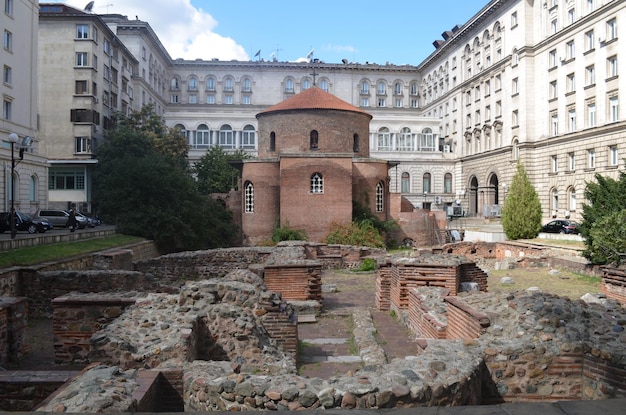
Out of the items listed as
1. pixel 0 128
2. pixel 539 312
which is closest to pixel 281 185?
pixel 0 128

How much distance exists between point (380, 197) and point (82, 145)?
2379cm

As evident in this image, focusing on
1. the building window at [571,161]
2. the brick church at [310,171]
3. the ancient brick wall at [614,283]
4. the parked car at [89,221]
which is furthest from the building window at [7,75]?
the building window at [571,161]

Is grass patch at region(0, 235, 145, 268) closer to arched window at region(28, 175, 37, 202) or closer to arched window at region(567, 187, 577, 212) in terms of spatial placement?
arched window at region(28, 175, 37, 202)

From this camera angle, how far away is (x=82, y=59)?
42156 millimetres

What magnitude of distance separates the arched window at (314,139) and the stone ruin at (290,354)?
2550 cm

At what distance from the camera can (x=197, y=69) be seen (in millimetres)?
72750

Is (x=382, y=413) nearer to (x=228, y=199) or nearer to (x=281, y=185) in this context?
(x=281, y=185)

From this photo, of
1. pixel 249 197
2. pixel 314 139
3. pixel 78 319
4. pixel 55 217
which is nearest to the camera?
pixel 78 319

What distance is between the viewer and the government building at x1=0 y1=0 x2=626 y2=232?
1427 inches

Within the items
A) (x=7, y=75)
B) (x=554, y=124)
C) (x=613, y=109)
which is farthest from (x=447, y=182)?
(x=7, y=75)

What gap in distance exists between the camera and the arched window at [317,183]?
3177 centimetres

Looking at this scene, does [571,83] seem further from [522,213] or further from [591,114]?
[522,213]

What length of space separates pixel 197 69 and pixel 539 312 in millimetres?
71464

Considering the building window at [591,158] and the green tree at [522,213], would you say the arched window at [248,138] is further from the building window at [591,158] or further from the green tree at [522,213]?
the building window at [591,158]
